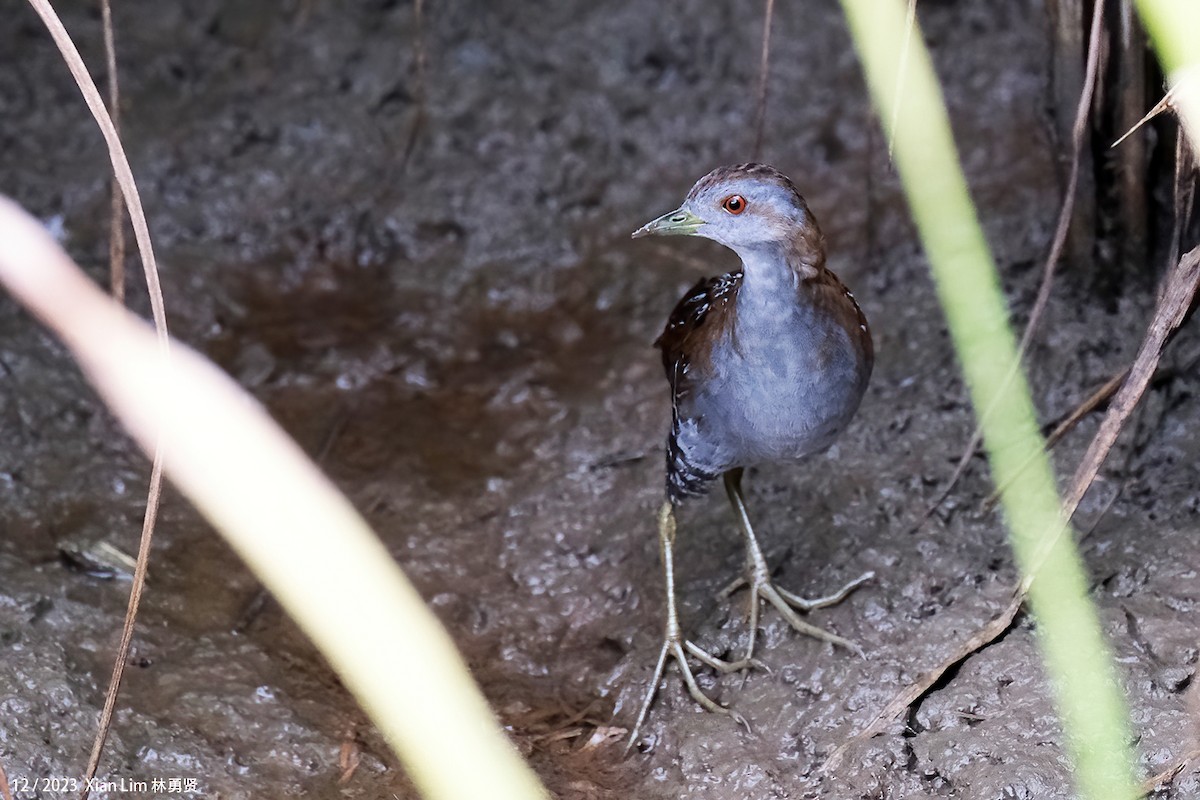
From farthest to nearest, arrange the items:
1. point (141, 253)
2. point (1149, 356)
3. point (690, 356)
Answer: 1. point (690, 356)
2. point (1149, 356)
3. point (141, 253)

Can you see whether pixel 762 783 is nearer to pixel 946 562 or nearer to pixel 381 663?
pixel 946 562

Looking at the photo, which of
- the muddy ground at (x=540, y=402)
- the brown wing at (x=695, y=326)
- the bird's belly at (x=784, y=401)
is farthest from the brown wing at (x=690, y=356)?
the muddy ground at (x=540, y=402)

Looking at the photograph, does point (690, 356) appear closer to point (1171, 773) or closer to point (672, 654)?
point (672, 654)

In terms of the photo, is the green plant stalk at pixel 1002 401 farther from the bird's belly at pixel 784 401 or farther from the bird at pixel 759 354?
the bird's belly at pixel 784 401

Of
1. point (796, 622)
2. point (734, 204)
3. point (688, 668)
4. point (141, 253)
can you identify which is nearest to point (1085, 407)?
point (796, 622)

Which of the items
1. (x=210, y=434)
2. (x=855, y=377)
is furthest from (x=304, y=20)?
(x=855, y=377)

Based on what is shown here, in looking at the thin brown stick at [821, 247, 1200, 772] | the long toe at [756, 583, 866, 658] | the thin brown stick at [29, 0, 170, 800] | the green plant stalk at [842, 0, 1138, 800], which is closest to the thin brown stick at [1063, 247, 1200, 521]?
the thin brown stick at [821, 247, 1200, 772]

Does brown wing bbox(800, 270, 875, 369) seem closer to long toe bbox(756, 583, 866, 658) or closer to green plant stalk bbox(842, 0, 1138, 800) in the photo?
green plant stalk bbox(842, 0, 1138, 800)
